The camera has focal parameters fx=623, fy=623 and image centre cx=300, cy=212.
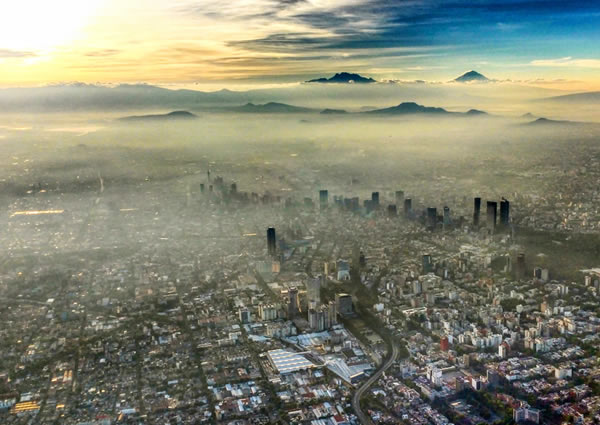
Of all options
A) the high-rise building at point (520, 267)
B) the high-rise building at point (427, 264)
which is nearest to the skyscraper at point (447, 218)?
the high-rise building at point (427, 264)

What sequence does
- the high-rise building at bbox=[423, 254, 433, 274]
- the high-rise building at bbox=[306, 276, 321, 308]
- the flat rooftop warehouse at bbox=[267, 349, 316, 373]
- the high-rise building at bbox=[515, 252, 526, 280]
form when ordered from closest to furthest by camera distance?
the flat rooftop warehouse at bbox=[267, 349, 316, 373]
the high-rise building at bbox=[306, 276, 321, 308]
the high-rise building at bbox=[515, 252, 526, 280]
the high-rise building at bbox=[423, 254, 433, 274]

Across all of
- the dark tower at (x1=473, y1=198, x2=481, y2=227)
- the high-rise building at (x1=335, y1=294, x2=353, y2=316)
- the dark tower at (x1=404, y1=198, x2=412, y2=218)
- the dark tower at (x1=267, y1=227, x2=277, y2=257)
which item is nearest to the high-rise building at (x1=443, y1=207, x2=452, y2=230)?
the dark tower at (x1=473, y1=198, x2=481, y2=227)

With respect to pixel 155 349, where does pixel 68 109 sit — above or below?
above

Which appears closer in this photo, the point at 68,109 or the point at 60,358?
the point at 60,358

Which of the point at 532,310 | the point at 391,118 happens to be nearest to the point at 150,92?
the point at 391,118

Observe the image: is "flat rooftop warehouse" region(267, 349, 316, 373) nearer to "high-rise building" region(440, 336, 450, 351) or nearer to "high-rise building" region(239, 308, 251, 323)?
"high-rise building" region(239, 308, 251, 323)

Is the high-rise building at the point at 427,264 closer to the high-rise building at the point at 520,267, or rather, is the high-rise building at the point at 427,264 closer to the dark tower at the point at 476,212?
the high-rise building at the point at 520,267

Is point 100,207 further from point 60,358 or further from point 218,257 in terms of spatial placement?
point 60,358
